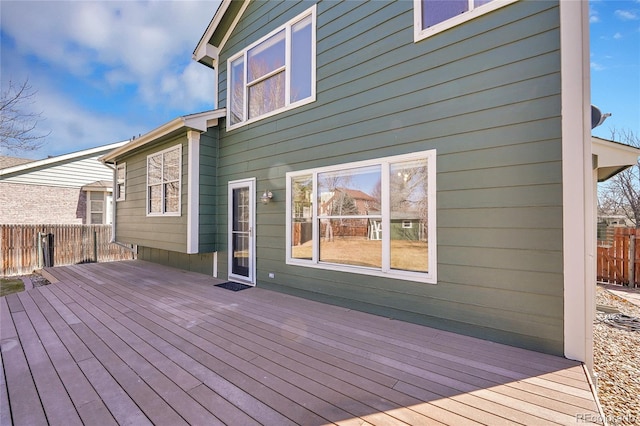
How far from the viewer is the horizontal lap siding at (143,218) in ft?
19.1

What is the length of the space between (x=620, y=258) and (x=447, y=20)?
25.2 ft

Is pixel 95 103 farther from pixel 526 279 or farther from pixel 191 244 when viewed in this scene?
pixel 526 279

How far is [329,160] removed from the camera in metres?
4.14

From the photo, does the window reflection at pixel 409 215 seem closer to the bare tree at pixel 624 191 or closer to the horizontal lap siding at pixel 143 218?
the horizontal lap siding at pixel 143 218

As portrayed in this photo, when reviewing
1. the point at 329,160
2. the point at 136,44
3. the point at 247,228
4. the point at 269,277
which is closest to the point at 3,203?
the point at 136,44

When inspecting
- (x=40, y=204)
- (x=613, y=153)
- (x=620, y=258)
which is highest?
(x=613, y=153)

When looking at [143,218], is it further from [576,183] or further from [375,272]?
[576,183]

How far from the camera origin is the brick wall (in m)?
9.74

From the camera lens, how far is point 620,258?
6758mm

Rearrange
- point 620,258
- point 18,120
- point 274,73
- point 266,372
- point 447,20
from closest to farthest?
point 266,372
point 447,20
point 274,73
point 18,120
point 620,258

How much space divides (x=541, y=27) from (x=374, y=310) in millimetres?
3483

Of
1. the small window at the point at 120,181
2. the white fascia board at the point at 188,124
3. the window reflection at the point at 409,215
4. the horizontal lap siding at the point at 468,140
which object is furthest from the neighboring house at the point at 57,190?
the window reflection at the point at 409,215

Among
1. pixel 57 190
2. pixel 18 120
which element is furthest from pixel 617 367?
pixel 57 190

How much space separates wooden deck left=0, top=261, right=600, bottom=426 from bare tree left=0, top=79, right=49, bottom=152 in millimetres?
5066
